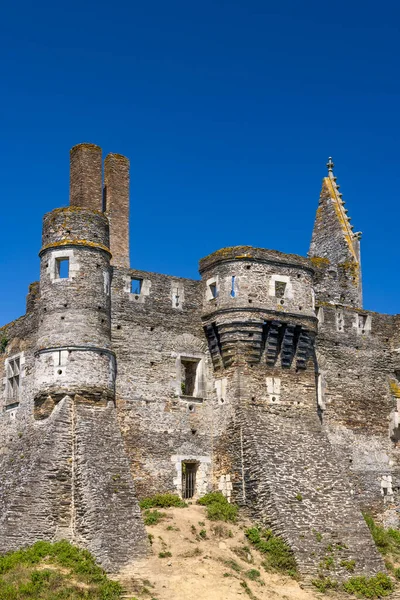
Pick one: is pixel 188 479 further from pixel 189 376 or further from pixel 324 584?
pixel 324 584

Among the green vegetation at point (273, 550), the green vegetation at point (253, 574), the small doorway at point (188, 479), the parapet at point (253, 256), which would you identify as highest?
the parapet at point (253, 256)

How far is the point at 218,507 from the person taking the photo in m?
32.0

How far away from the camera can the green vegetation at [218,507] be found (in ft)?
103

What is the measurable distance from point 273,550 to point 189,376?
314 inches

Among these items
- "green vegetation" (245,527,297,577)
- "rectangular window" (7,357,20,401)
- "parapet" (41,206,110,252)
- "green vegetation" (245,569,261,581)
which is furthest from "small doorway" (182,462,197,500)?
"parapet" (41,206,110,252)

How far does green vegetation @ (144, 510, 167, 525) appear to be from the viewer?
99.2ft

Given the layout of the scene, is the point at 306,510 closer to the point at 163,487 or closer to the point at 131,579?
the point at 163,487

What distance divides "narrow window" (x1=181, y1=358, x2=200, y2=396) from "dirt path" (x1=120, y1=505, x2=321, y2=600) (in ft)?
16.5

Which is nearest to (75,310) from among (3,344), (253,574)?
(3,344)

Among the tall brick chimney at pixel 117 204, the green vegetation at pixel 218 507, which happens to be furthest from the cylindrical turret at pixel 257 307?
the green vegetation at pixel 218 507

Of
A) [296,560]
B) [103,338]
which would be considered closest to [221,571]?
[296,560]

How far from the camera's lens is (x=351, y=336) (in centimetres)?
3872

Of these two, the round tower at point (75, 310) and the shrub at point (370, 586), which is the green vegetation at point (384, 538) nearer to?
the shrub at point (370, 586)

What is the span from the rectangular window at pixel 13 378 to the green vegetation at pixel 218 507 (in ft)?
25.6
